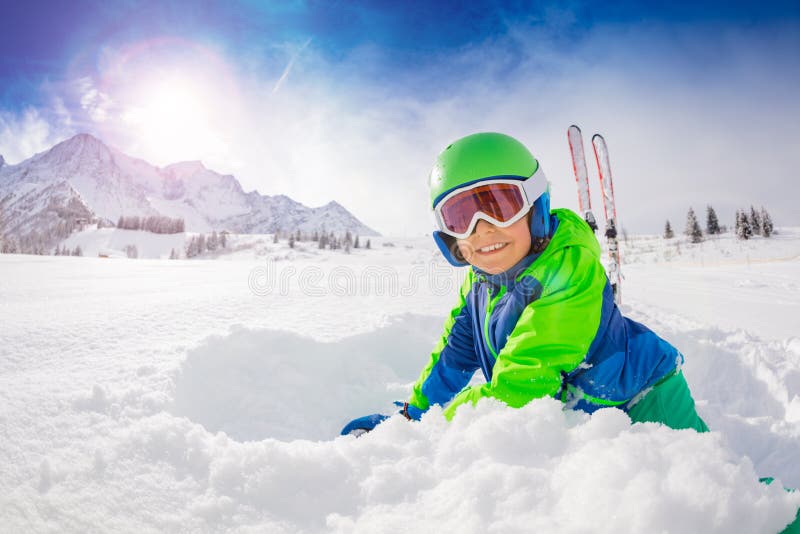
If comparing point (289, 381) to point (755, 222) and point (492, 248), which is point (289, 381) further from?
point (755, 222)

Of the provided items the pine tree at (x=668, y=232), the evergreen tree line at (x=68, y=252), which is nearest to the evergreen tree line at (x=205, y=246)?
the evergreen tree line at (x=68, y=252)

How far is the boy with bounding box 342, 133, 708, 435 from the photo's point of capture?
1647mm

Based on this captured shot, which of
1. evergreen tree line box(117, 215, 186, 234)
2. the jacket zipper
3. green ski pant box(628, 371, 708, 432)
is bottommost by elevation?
green ski pant box(628, 371, 708, 432)

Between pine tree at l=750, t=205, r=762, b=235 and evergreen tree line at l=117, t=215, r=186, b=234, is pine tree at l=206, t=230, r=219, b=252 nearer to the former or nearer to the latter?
evergreen tree line at l=117, t=215, r=186, b=234

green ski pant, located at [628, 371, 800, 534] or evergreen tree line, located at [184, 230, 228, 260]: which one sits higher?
evergreen tree line, located at [184, 230, 228, 260]

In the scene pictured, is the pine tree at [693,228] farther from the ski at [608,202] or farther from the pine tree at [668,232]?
the ski at [608,202]

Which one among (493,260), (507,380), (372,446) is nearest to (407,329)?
(493,260)

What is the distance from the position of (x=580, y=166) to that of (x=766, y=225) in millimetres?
62458

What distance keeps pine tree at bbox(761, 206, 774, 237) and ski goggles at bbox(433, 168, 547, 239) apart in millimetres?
66869

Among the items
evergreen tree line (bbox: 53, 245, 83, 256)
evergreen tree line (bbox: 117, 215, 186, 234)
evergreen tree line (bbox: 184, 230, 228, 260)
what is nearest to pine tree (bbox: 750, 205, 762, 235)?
evergreen tree line (bbox: 184, 230, 228, 260)

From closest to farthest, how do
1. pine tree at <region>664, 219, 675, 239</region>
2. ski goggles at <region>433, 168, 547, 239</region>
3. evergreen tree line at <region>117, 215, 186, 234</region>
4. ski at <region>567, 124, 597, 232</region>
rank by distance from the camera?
1. ski goggles at <region>433, 168, 547, 239</region>
2. ski at <region>567, 124, 597, 232</region>
3. pine tree at <region>664, 219, 675, 239</region>
4. evergreen tree line at <region>117, 215, 186, 234</region>

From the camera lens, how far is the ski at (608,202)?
534 centimetres

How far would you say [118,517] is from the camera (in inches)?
42.6

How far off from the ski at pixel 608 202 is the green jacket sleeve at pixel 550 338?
3.94 m
